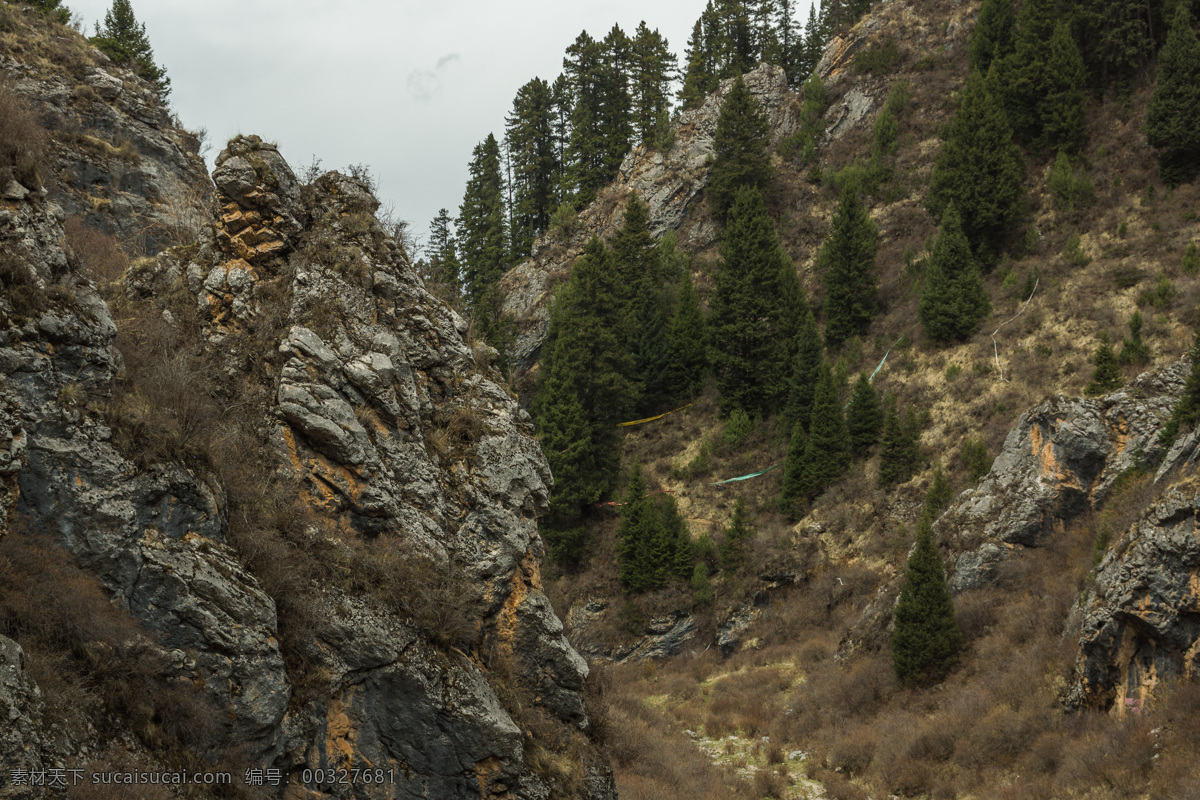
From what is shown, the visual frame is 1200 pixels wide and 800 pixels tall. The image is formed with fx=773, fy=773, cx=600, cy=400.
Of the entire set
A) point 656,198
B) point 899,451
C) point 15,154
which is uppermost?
point 656,198

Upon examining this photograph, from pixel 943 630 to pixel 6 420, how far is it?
2138cm

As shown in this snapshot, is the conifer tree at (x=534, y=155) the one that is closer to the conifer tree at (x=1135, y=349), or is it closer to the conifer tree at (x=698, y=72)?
the conifer tree at (x=698, y=72)

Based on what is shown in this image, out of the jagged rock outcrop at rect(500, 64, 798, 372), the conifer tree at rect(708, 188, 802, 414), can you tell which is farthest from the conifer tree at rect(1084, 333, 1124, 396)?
the jagged rock outcrop at rect(500, 64, 798, 372)

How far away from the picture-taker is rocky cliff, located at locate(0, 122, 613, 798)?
7.89 metres

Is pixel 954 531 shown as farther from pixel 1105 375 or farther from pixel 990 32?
pixel 990 32

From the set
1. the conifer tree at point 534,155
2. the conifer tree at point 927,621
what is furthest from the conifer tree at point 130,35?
the conifer tree at point 927,621

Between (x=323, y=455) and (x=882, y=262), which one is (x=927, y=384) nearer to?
(x=882, y=262)

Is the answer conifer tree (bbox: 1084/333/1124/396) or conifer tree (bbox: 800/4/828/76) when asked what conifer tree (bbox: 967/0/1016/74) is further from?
conifer tree (bbox: 1084/333/1124/396)

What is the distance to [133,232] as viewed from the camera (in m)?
19.6

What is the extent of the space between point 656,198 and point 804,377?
72.9 feet

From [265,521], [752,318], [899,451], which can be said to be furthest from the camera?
[752,318]

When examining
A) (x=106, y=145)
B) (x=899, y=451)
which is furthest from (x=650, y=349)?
(x=106, y=145)

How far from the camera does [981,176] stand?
3644cm

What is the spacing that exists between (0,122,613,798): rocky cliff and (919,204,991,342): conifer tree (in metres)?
25.0
